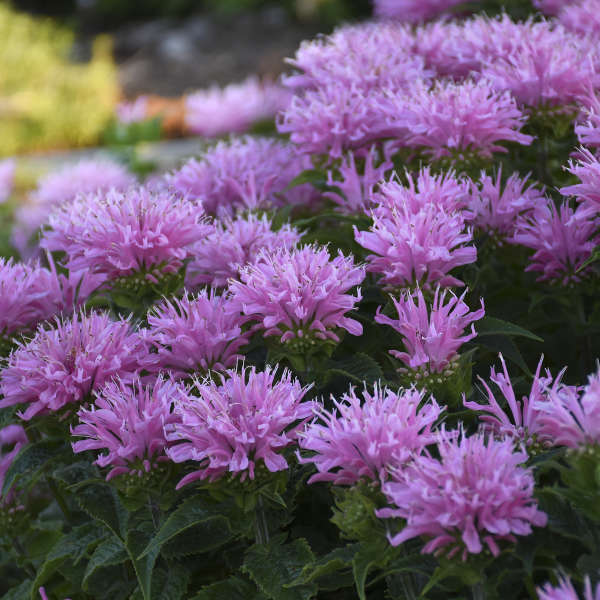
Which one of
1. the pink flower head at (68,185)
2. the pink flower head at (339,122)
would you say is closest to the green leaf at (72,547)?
the pink flower head at (339,122)

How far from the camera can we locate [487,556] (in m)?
1.03

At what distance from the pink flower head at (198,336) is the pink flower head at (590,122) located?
669mm

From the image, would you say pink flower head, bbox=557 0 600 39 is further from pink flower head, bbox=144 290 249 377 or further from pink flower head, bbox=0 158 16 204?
pink flower head, bbox=0 158 16 204

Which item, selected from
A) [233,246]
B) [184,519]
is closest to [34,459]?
[184,519]

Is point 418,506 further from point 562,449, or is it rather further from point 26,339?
point 26,339

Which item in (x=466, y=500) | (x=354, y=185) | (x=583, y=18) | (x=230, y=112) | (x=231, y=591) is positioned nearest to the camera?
(x=466, y=500)

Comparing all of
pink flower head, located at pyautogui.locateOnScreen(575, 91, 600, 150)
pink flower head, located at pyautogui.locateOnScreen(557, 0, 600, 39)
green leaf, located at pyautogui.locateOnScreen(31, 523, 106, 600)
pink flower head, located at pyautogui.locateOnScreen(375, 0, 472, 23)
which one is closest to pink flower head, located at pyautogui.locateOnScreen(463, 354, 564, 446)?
pink flower head, located at pyautogui.locateOnScreen(575, 91, 600, 150)

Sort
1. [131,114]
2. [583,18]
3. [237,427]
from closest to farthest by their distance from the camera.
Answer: [237,427]
[583,18]
[131,114]

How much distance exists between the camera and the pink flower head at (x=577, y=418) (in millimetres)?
1042

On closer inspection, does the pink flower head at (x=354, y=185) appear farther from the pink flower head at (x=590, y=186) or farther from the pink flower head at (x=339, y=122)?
the pink flower head at (x=590, y=186)

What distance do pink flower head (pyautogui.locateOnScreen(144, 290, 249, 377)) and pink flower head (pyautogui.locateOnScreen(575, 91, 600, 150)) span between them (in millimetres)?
669

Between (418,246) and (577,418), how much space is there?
1.29 feet

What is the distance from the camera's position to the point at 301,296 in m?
1.33

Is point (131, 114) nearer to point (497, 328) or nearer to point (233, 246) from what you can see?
→ point (233, 246)
